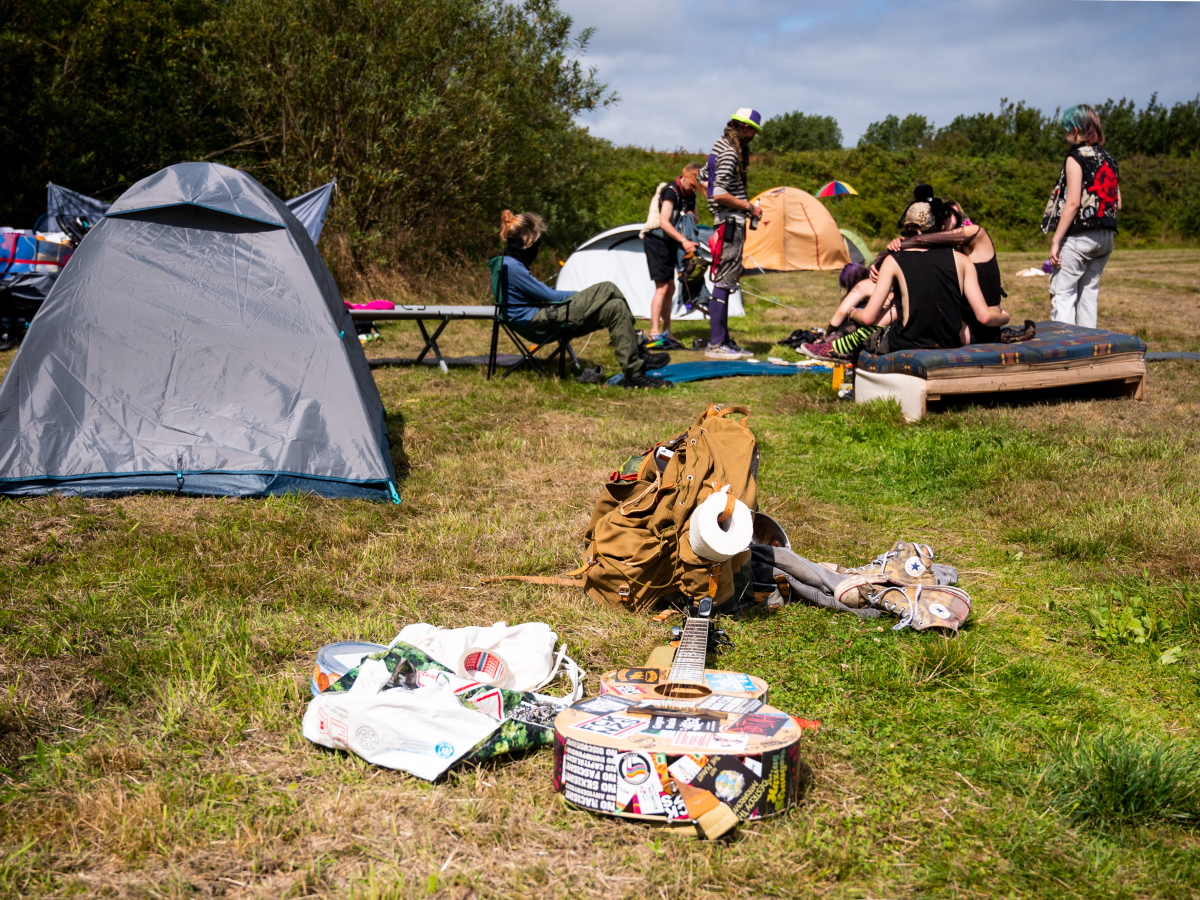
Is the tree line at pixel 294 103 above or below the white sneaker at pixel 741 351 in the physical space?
above

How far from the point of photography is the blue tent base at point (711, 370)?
281 inches

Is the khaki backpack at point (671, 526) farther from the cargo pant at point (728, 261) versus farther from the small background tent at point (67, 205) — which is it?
→ the small background tent at point (67, 205)

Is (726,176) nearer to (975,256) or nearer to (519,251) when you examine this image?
(519,251)

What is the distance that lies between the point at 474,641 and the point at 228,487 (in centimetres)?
206

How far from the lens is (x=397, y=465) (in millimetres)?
4621

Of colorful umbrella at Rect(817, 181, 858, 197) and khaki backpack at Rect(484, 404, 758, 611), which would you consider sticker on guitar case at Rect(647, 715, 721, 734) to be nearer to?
khaki backpack at Rect(484, 404, 758, 611)

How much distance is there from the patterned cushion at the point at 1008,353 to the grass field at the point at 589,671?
0.69m

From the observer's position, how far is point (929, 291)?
222 inches

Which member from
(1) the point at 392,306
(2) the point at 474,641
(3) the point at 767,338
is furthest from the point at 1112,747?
(3) the point at 767,338

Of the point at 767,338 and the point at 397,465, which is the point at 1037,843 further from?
the point at 767,338

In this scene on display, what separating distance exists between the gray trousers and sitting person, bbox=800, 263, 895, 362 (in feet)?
4.33

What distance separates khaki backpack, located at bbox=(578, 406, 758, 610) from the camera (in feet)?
8.86

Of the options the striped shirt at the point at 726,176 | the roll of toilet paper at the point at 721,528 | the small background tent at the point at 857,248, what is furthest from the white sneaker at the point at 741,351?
the small background tent at the point at 857,248

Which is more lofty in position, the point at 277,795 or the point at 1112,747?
the point at 1112,747
